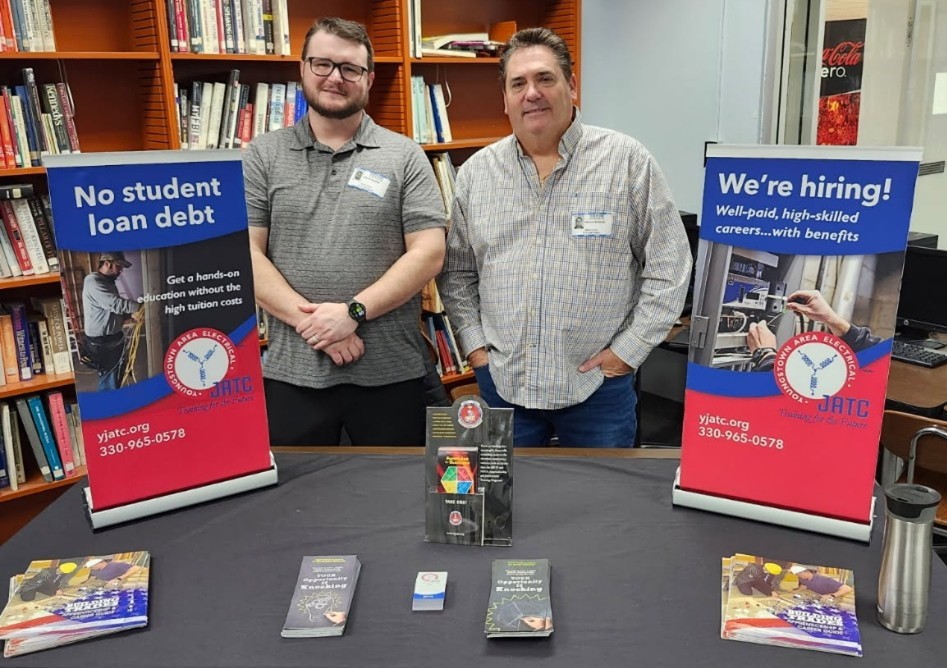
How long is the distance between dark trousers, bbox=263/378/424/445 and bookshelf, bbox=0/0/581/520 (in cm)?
116

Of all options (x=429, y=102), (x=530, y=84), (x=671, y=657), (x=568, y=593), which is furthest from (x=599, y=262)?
(x=429, y=102)

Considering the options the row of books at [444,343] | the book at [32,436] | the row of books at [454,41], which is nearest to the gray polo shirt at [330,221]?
the book at [32,436]

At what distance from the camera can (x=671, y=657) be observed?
3.79 feet

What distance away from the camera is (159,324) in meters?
1.59

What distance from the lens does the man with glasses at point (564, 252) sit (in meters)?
2.10

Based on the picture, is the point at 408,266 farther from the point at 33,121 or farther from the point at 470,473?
the point at 33,121

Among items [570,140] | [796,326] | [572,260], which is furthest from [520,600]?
[570,140]

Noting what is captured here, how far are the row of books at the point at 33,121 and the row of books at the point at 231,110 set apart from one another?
38 centimetres

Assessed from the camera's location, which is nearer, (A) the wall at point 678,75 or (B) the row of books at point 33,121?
(B) the row of books at point 33,121

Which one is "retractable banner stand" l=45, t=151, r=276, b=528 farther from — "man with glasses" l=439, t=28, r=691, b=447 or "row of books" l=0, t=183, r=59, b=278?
"row of books" l=0, t=183, r=59, b=278

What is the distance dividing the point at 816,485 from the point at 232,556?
3.48 ft

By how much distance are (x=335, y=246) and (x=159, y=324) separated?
2.54 ft

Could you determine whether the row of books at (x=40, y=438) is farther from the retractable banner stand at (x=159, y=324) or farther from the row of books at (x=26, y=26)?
the retractable banner stand at (x=159, y=324)

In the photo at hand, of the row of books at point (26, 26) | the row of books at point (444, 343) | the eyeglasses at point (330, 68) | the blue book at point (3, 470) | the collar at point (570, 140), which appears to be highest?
the row of books at point (26, 26)
